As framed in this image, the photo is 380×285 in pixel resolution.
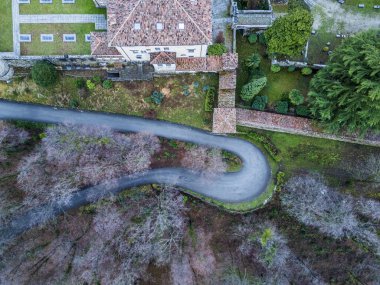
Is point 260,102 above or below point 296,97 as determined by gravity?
below

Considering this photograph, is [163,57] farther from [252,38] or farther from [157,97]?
[252,38]

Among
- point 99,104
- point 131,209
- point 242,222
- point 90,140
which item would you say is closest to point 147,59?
point 99,104

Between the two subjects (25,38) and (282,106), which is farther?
(282,106)

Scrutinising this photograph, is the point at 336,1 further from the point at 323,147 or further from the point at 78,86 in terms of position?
the point at 78,86

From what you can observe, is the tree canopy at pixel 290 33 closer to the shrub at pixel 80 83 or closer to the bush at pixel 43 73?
the shrub at pixel 80 83

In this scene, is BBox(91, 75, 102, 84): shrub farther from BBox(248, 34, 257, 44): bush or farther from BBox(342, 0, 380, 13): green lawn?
BBox(342, 0, 380, 13): green lawn

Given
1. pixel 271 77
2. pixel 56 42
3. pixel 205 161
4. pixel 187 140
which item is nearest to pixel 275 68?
pixel 271 77
